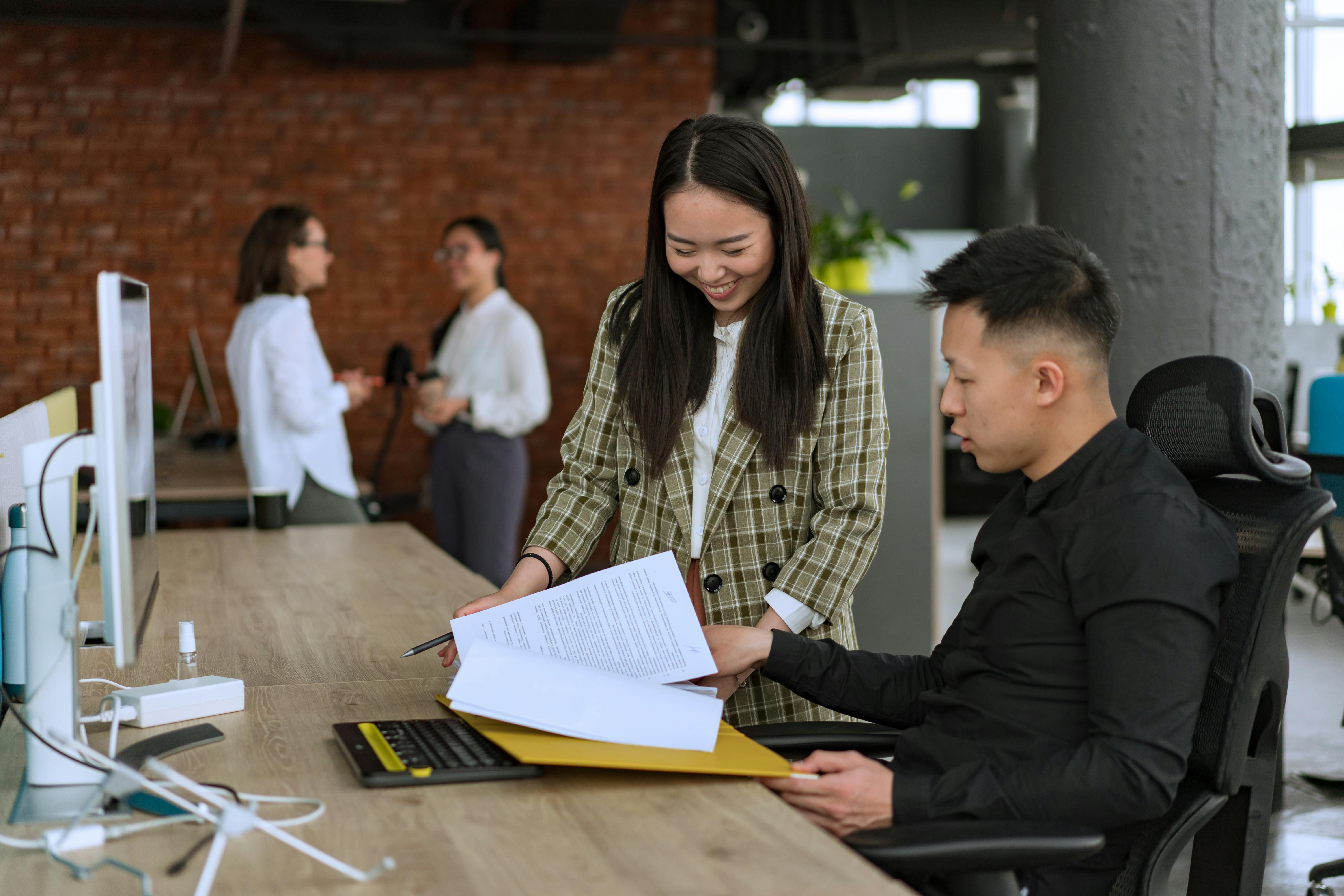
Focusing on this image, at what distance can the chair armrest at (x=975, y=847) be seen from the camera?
1140mm

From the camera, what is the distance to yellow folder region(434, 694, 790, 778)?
123 centimetres

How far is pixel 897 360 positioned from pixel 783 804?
331cm

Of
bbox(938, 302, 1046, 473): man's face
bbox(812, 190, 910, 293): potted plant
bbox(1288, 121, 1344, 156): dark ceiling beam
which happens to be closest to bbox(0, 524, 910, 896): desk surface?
bbox(938, 302, 1046, 473): man's face

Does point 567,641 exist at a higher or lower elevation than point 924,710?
higher

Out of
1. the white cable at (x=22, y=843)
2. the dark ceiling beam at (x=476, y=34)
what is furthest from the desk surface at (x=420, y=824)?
the dark ceiling beam at (x=476, y=34)

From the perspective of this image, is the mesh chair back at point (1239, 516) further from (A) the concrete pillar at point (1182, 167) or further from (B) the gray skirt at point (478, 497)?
(B) the gray skirt at point (478, 497)

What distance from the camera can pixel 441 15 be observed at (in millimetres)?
6395

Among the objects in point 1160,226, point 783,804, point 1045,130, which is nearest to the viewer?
point 783,804

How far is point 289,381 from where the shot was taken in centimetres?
361

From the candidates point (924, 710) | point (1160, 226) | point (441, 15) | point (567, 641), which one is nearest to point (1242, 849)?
point (924, 710)

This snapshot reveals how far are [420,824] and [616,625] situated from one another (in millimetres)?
442

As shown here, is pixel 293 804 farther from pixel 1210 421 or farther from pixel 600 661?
pixel 1210 421

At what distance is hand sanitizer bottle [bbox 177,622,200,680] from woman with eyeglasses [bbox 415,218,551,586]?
275cm

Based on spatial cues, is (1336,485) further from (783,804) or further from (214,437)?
(214,437)
